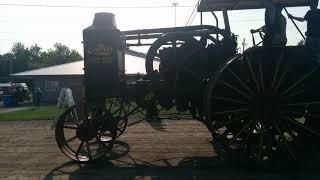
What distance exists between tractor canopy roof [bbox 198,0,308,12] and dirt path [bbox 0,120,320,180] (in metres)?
2.80

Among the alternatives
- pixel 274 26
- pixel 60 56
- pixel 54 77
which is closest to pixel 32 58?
pixel 60 56

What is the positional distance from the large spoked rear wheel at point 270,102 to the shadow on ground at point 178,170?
257mm

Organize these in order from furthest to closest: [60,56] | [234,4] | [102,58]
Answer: [60,56], [234,4], [102,58]

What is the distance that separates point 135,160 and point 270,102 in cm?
A: 269

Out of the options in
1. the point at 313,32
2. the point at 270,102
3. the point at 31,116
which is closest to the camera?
the point at 270,102

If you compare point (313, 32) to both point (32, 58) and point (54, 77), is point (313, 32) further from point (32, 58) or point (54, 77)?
point (32, 58)

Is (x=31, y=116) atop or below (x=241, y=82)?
below

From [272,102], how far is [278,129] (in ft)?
1.44

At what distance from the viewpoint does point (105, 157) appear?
9195 mm

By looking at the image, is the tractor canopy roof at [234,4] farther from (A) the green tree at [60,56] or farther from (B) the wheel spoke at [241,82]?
(A) the green tree at [60,56]

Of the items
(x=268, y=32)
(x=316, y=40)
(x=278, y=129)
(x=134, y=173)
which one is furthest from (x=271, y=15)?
(x=134, y=173)

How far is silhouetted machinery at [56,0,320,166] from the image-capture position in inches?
302

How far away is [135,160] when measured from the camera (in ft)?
28.8

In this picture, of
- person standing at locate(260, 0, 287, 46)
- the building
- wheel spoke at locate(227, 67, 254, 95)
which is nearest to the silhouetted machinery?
wheel spoke at locate(227, 67, 254, 95)
